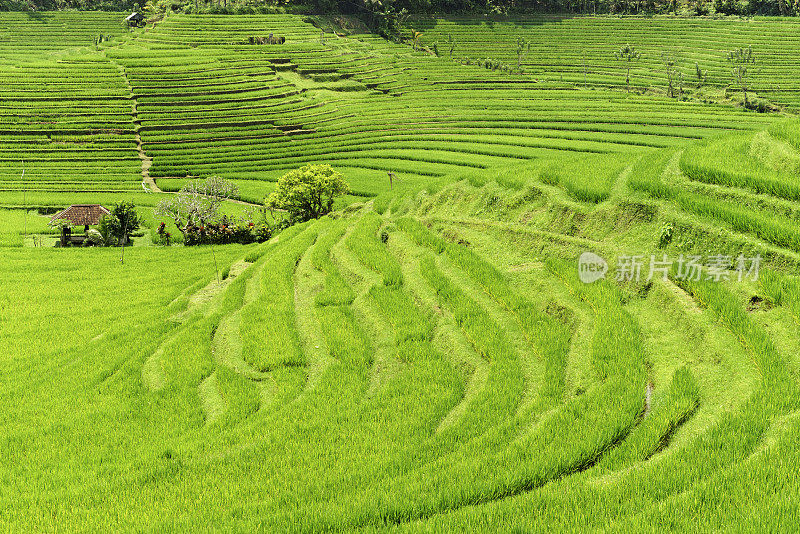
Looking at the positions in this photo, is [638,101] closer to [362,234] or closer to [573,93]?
[573,93]

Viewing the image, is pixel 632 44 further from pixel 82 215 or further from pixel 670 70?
pixel 82 215

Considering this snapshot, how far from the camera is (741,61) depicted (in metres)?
82.8

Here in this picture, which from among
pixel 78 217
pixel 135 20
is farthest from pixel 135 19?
pixel 78 217

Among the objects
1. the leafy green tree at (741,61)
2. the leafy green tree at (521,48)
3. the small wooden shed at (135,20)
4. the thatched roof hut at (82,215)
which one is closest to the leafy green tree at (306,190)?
the thatched roof hut at (82,215)

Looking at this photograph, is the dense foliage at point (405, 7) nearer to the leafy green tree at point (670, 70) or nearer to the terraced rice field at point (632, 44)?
the terraced rice field at point (632, 44)

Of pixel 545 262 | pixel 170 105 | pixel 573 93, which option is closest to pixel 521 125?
pixel 573 93

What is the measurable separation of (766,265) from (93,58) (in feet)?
298

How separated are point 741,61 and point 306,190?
248 ft

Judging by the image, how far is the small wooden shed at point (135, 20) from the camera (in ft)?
338

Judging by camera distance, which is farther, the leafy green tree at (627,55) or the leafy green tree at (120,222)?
the leafy green tree at (627,55)

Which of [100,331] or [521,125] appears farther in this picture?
[521,125]

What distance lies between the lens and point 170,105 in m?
69.1

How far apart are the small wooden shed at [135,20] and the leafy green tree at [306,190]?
83878 mm

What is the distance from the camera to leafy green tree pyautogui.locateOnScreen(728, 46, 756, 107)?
7538 centimetres
